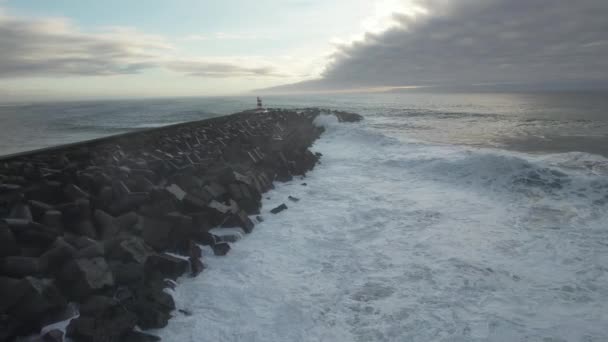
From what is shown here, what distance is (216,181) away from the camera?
699cm

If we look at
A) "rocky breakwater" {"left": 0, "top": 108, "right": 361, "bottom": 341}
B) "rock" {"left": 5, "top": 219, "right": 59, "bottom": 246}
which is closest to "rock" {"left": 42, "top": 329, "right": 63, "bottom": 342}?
"rocky breakwater" {"left": 0, "top": 108, "right": 361, "bottom": 341}

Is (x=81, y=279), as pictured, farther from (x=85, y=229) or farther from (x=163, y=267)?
(x=85, y=229)

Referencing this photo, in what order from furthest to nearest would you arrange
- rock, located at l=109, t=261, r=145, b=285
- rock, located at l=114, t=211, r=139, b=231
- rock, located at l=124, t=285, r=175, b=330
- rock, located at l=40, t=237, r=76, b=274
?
rock, located at l=114, t=211, r=139, b=231 < rock, located at l=109, t=261, r=145, b=285 < rock, located at l=40, t=237, r=76, b=274 < rock, located at l=124, t=285, r=175, b=330

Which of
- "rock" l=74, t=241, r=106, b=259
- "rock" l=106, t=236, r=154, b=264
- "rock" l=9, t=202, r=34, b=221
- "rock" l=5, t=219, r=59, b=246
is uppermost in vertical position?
"rock" l=9, t=202, r=34, b=221

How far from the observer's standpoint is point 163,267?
161 inches

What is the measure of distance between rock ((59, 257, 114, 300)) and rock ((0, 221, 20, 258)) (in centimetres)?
71

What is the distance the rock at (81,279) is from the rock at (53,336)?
0.53 metres

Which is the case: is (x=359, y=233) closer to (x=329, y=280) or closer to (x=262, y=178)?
(x=329, y=280)

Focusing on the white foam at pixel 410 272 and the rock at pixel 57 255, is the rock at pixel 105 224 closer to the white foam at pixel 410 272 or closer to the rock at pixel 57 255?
the rock at pixel 57 255

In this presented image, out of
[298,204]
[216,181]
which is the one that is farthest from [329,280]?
[216,181]

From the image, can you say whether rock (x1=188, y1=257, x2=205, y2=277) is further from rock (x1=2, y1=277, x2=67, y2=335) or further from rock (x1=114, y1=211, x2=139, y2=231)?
rock (x1=2, y1=277, x2=67, y2=335)

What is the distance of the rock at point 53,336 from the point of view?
2748 millimetres

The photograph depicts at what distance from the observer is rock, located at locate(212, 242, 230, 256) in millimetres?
4891

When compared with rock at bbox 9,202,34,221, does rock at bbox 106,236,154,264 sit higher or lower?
lower
